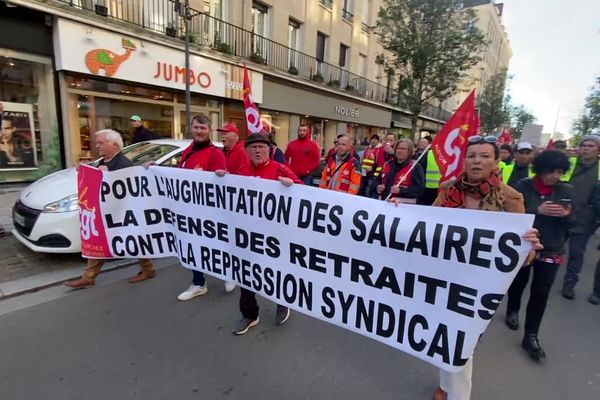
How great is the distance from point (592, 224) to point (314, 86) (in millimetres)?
13791

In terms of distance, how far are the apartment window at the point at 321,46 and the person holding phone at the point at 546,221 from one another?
53.6 feet

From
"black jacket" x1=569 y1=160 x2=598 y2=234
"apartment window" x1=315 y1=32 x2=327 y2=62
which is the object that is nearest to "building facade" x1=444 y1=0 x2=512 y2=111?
"apartment window" x1=315 y1=32 x2=327 y2=62

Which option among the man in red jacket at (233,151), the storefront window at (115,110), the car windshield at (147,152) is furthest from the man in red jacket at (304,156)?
the storefront window at (115,110)

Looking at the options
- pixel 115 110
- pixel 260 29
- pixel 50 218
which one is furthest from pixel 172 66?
pixel 50 218

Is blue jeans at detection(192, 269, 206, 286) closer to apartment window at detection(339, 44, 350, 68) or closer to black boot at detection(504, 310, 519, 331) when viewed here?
black boot at detection(504, 310, 519, 331)

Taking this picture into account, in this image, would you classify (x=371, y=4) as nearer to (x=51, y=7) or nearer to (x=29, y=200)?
(x=51, y=7)

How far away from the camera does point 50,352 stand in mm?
2705

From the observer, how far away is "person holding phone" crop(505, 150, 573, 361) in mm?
2803

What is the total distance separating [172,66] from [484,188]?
1076cm

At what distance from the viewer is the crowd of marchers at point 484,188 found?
2188mm

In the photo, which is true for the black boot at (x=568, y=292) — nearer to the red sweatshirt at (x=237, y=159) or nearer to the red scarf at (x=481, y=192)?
the red scarf at (x=481, y=192)

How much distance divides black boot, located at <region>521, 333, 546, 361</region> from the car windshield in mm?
4937

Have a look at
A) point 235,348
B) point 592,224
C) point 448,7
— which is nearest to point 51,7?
point 235,348

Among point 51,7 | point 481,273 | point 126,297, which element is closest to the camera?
point 481,273
